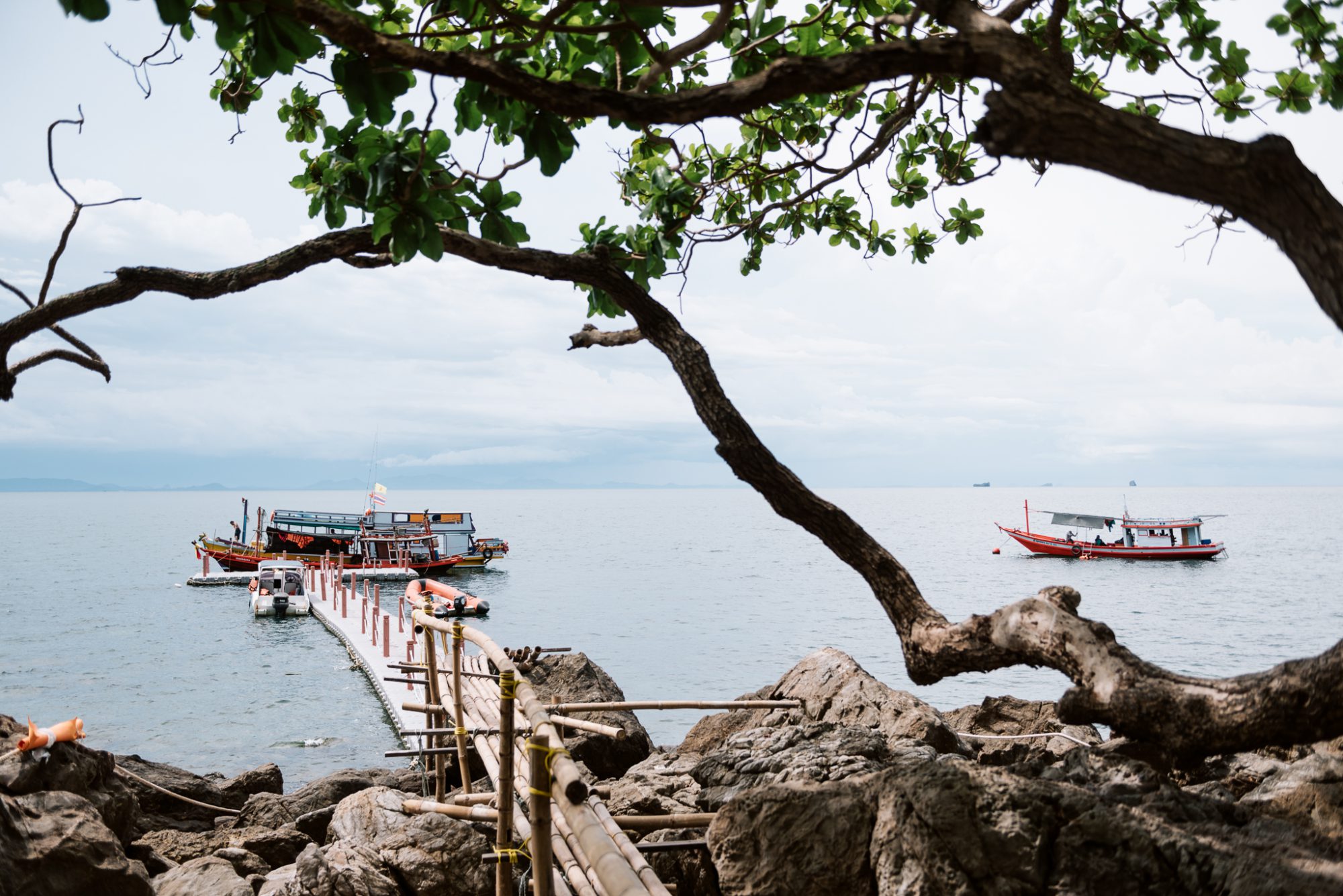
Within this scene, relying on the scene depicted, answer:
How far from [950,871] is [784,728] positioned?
2.01m

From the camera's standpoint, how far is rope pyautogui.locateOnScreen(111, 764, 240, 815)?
331 inches

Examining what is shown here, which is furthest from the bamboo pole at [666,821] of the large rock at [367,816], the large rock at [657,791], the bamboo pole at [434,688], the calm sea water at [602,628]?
the calm sea water at [602,628]

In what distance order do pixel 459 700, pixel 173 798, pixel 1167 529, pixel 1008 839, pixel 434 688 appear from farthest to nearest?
1. pixel 1167 529
2. pixel 173 798
3. pixel 434 688
4. pixel 459 700
5. pixel 1008 839

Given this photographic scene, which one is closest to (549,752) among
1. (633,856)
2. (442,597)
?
(633,856)

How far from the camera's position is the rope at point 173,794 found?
8.40 meters

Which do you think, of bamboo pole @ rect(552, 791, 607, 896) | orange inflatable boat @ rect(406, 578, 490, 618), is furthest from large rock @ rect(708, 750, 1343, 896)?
orange inflatable boat @ rect(406, 578, 490, 618)

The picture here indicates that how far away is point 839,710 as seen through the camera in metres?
6.71

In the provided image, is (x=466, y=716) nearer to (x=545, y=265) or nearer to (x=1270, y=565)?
(x=545, y=265)

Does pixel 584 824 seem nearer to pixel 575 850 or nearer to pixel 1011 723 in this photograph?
pixel 575 850

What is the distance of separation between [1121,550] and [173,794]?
1925 inches

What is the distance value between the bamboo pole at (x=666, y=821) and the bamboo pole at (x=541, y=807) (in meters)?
1.19

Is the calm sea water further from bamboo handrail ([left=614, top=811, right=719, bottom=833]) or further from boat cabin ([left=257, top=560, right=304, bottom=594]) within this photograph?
A: bamboo handrail ([left=614, top=811, right=719, bottom=833])

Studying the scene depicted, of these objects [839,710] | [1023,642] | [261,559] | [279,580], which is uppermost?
[1023,642]

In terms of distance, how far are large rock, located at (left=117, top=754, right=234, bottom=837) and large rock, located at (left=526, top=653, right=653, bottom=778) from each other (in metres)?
3.60
